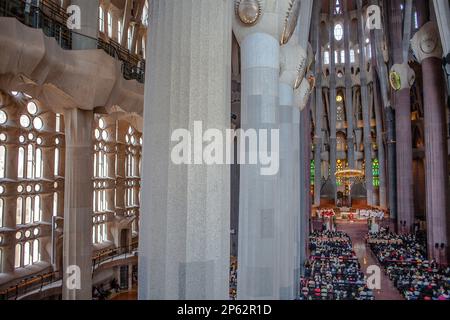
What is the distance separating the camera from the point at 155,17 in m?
4.12

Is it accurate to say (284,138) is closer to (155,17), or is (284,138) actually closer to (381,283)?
(155,17)

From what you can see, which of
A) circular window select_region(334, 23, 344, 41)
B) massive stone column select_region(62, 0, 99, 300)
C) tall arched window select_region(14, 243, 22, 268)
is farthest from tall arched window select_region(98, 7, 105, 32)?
circular window select_region(334, 23, 344, 41)

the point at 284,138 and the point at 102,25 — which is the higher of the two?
the point at 102,25

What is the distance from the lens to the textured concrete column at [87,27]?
409 inches

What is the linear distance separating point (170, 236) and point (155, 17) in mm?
2274

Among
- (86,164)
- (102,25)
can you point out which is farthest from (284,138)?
(102,25)

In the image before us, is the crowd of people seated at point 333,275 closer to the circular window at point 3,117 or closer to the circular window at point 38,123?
the circular window at point 38,123

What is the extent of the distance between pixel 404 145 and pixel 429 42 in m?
9.51

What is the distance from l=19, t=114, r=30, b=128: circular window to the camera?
561 inches

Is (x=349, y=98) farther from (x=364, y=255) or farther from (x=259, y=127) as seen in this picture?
(x=259, y=127)

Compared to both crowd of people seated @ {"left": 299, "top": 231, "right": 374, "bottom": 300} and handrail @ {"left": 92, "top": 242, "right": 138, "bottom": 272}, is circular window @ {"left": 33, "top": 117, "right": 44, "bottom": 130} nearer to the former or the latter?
handrail @ {"left": 92, "top": 242, "right": 138, "bottom": 272}

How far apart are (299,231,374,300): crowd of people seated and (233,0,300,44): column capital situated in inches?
326

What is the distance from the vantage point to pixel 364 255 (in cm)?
2123

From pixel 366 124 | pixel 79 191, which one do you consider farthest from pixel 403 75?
pixel 79 191
